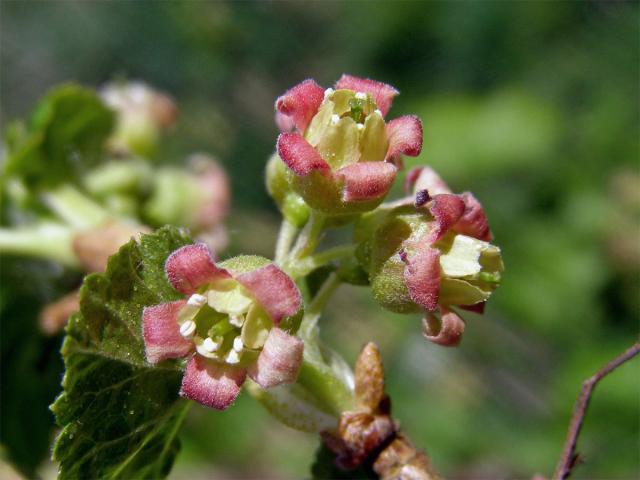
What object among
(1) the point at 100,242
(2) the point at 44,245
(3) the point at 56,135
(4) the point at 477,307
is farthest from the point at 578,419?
(3) the point at 56,135

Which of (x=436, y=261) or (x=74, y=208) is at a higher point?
(x=436, y=261)

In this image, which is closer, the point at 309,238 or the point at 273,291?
the point at 273,291

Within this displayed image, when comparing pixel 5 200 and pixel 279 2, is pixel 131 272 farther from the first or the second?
pixel 279 2

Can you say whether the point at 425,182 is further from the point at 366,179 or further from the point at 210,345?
the point at 210,345

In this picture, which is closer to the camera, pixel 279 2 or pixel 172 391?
pixel 172 391

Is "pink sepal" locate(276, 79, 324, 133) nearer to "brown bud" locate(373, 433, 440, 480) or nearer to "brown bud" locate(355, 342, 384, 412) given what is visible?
"brown bud" locate(355, 342, 384, 412)

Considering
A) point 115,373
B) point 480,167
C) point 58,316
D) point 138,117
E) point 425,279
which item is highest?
point 425,279

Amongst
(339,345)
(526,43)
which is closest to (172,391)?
(339,345)
